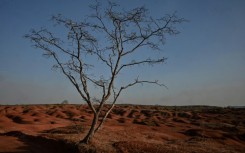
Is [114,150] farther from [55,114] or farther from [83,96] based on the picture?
[55,114]

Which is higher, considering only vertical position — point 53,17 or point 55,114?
point 53,17

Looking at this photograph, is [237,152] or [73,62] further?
[237,152]

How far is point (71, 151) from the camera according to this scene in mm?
12375

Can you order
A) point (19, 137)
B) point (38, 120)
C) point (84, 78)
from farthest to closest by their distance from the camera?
point (38, 120) → point (19, 137) → point (84, 78)

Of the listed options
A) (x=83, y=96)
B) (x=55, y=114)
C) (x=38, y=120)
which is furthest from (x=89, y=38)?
(x=55, y=114)

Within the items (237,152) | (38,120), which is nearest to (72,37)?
(237,152)

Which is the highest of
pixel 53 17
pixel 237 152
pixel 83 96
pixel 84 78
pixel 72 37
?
pixel 53 17

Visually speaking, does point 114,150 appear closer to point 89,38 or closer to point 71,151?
point 71,151

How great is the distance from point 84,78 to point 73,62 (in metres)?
1.08

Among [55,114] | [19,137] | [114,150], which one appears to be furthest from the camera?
[55,114]

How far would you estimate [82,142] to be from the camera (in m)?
12.9

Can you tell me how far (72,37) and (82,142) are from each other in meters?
5.38

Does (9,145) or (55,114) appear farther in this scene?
(55,114)

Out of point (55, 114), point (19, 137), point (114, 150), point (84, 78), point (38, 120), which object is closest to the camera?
point (114, 150)
